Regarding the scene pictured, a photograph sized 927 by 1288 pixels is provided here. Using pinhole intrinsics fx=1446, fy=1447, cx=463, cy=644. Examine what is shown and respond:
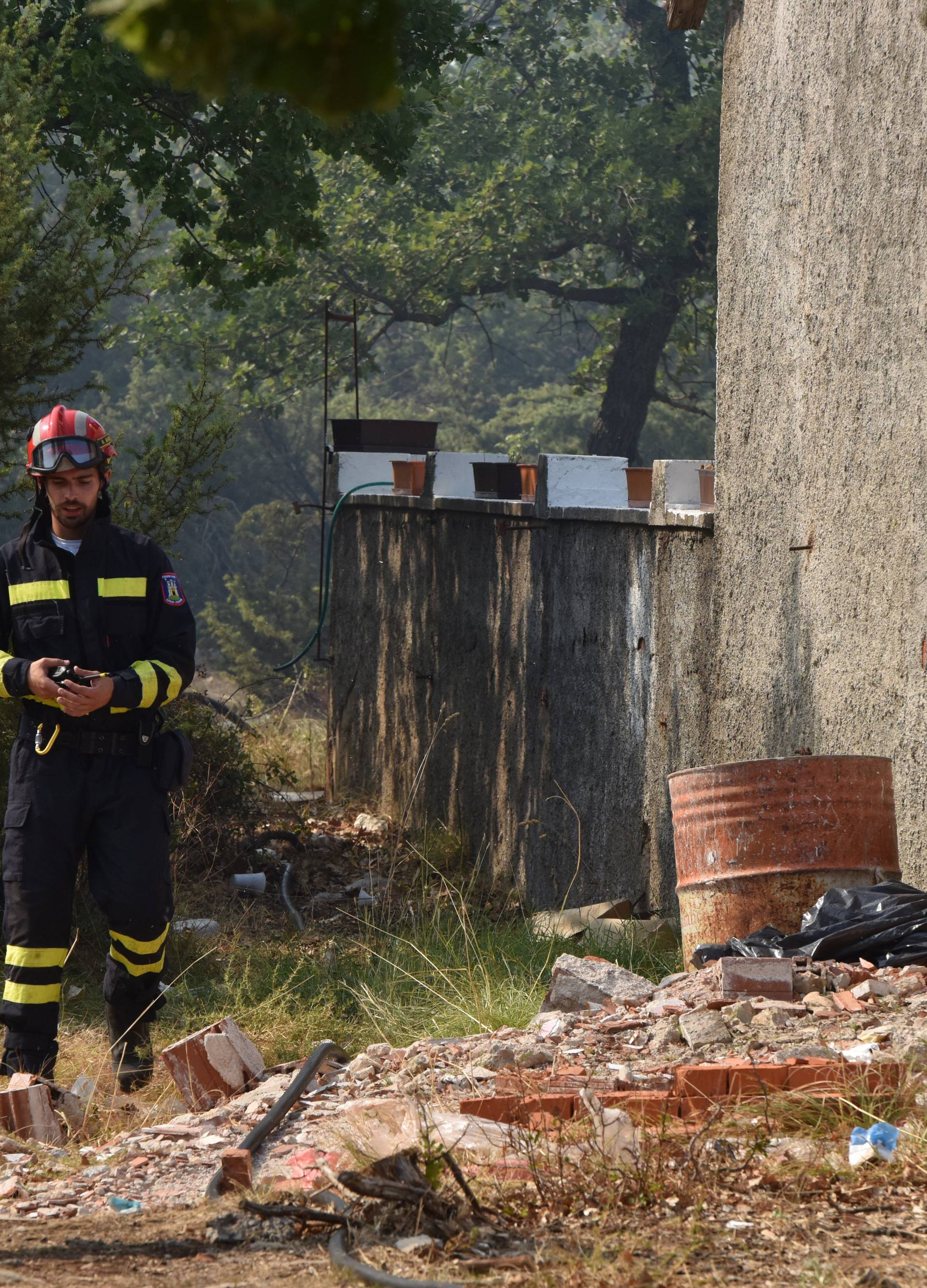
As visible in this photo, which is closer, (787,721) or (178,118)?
(787,721)

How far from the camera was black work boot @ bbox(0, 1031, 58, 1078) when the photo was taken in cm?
450

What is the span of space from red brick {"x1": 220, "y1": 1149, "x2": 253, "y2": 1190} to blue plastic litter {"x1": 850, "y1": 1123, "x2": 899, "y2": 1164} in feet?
4.38

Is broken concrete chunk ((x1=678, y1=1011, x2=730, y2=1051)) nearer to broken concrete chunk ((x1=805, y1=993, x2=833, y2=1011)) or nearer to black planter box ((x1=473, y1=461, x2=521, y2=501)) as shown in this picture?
broken concrete chunk ((x1=805, y1=993, x2=833, y2=1011))

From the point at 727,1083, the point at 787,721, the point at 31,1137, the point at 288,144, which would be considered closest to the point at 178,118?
the point at 288,144

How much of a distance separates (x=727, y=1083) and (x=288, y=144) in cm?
711

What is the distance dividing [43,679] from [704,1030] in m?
2.22

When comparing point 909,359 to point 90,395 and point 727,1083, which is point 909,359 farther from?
point 90,395

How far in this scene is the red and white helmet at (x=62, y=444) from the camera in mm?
4633

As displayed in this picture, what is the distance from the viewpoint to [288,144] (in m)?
9.03

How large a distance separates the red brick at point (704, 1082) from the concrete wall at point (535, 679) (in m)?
2.63

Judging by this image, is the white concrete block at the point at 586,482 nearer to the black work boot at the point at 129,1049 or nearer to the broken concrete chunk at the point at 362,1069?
the black work boot at the point at 129,1049

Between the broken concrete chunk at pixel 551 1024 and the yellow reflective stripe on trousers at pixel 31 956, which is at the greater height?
the yellow reflective stripe on trousers at pixel 31 956

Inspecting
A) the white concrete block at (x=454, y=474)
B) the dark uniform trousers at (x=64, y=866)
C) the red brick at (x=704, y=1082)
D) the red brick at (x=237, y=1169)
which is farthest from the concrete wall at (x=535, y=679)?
the red brick at (x=237, y=1169)

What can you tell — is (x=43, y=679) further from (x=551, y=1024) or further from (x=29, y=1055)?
(x=551, y=1024)
